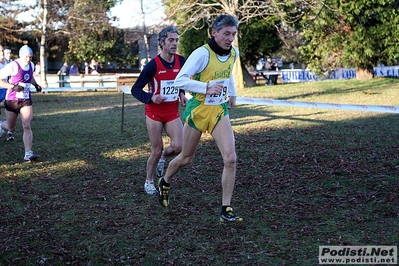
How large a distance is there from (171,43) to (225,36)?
125 centimetres

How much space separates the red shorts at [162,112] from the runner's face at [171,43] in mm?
711

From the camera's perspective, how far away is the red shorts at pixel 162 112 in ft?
23.5

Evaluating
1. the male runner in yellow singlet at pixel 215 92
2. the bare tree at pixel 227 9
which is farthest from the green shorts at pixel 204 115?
the bare tree at pixel 227 9

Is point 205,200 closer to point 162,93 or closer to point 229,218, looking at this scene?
point 229,218

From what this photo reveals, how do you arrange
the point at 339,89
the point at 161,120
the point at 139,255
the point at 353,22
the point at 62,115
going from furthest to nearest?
the point at 353,22 < the point at 339,89 < the point at 62,115 < the point at 161,120 < the point at 139,255

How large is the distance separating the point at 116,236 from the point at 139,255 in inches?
26.2

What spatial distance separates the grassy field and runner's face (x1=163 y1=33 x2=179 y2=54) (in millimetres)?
1868

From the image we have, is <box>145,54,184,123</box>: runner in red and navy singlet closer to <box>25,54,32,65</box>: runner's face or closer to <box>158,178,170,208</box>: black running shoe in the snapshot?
<box>158,178,170,208</box>: black running shoe

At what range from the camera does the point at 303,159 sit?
9359 mm

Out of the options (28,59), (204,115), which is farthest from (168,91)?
(28,59)

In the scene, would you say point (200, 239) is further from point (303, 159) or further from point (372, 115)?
point (372, 115)

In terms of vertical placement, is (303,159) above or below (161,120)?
below

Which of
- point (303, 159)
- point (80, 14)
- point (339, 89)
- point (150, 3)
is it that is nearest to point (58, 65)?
point (80, 14)

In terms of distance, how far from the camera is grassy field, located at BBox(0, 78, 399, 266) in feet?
17.2
